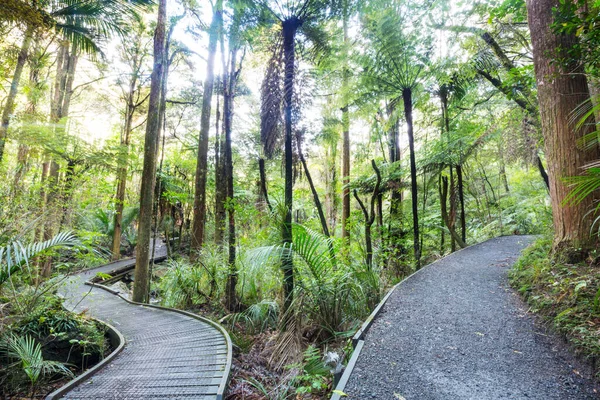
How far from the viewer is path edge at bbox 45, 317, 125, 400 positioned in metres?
2.79

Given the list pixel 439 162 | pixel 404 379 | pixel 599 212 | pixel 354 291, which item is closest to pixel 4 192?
pixel 354 291

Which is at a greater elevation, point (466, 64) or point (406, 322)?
point (466, 64)

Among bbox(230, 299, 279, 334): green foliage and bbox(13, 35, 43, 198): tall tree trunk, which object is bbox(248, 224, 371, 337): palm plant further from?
bbox(13, 35, 43, 198): tall tree trunk

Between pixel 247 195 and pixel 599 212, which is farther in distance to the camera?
pixel 247 195

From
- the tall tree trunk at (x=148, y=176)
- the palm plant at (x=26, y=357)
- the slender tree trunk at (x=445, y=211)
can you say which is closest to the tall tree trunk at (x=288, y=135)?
the palm plant at (x=26, y=357)

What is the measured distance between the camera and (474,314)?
3.47m

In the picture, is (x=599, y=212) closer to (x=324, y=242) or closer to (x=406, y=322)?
(x=406, y=322)

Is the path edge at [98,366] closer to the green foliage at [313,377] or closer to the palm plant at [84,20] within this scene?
the green foliage at [313,377]

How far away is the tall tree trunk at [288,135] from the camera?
4.25m

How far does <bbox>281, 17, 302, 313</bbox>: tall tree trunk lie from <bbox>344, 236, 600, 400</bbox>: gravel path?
57.9 inches

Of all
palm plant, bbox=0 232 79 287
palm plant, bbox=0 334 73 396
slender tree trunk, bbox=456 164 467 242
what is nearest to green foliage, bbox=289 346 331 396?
palm plant, bbox=0 334 73 396

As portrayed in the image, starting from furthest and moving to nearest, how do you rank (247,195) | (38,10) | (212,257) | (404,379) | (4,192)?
(247,195) < (212,257) < (4,192) < (38,10) < (404,379)

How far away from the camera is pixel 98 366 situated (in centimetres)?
342

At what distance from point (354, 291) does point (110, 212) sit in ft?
53.6
